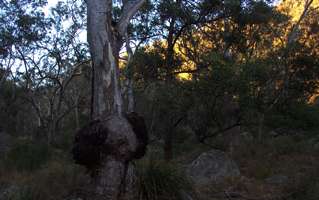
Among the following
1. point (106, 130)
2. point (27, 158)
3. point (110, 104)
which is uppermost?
point (110, 104)

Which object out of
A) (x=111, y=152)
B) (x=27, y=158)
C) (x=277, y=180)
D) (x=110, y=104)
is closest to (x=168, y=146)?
(x=277, y=180)

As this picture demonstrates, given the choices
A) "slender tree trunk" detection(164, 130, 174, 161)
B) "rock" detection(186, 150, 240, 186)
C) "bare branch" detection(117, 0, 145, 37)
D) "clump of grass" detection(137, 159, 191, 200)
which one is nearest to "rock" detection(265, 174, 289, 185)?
"rock" detection(186, 150, 240, 186)

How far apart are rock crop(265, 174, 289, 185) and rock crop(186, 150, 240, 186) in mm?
749

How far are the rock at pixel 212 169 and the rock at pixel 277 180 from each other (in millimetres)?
749

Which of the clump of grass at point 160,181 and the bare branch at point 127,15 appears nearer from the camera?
the clump of grass at point 160,181

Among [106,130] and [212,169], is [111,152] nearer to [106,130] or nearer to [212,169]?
[106,130]

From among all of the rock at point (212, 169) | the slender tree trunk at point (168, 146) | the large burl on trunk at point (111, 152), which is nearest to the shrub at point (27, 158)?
the slender tree trunk at point (168, 146)

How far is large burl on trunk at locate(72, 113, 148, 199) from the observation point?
653 centimetres

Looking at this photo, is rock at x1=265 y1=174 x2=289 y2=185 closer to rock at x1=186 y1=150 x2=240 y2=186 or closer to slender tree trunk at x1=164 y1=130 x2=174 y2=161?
rock at x1=186 y1=150 x2=240 y2=186

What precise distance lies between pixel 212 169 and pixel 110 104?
4.40 metres

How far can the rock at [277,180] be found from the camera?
970 cm

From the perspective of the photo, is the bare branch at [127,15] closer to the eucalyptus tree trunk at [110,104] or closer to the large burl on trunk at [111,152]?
the eucalyptus tree trunk at [110,104]

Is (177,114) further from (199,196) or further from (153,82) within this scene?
(199,196)

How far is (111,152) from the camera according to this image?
21.5 ft
